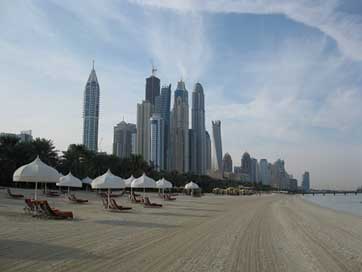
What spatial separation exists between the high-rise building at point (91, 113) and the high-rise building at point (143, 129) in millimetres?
18308

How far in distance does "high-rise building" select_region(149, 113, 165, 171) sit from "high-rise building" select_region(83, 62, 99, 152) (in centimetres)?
2219

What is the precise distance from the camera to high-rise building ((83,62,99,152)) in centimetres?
13645

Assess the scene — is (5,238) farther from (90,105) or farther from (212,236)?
(90,105)

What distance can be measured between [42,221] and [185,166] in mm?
153332

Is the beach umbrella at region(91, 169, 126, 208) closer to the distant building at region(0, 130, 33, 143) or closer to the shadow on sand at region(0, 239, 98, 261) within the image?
the shadow on sand at region(0, 239, 98, 261)

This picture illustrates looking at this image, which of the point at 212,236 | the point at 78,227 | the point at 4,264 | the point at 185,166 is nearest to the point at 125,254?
the point at 4,264

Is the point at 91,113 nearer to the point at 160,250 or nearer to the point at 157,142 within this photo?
the point at 157,142

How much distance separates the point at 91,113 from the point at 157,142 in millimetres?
26348

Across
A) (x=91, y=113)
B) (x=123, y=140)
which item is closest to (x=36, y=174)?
(x=91, y=113)

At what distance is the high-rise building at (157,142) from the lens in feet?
502

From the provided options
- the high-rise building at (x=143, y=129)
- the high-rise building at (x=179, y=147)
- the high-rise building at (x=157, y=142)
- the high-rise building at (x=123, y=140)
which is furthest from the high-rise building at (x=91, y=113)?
the high-rise building at (x=179, y=147)

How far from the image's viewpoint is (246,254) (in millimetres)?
10203

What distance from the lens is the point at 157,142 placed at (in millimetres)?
154125

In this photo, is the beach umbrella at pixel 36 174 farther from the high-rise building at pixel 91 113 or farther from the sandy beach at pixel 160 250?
the high-rise building at pixel 91 113
